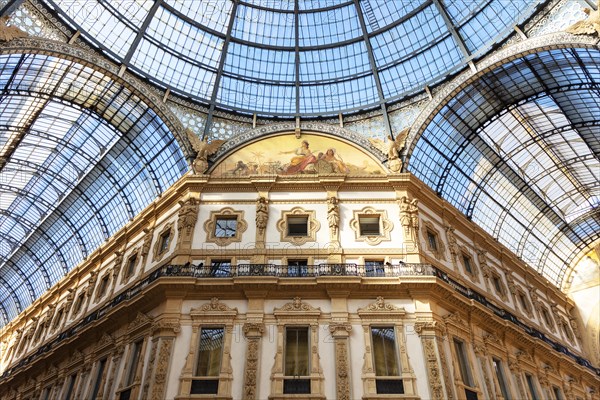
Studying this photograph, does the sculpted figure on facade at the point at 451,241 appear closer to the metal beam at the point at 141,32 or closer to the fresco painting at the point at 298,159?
the fresco painting at the point at 298,159

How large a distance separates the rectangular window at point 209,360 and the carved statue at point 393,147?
14502 millimetres

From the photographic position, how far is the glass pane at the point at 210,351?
72.4 ft

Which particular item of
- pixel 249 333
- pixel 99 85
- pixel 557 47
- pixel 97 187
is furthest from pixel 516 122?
pixel 97 187

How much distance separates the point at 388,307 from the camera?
76.9ft

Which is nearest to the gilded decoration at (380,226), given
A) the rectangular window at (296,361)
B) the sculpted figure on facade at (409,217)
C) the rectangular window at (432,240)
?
the sculpted figure on facade at (409,217)

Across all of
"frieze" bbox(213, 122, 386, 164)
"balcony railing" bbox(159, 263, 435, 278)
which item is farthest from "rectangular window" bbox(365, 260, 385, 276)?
"frieze" bbox(213, 122, 386, 164)

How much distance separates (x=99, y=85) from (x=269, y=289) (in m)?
18.7

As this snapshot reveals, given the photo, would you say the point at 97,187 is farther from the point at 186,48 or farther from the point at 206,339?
the point at 206,339

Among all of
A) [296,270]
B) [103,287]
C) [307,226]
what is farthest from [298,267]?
[103,287]

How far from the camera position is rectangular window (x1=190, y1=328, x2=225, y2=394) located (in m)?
21.4

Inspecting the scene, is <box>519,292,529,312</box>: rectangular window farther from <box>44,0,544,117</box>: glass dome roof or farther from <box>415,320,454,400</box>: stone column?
<box>44,0,544,117</box>: glass dome roof

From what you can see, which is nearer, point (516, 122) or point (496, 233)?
point (516, 122)

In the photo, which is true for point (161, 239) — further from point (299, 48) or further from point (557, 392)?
point (557, 392)

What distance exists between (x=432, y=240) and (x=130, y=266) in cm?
1938
